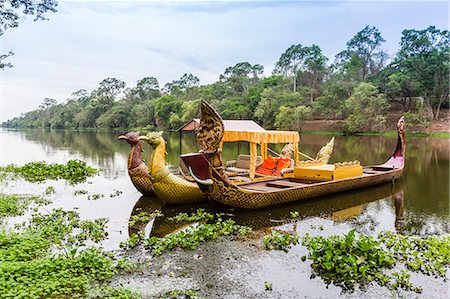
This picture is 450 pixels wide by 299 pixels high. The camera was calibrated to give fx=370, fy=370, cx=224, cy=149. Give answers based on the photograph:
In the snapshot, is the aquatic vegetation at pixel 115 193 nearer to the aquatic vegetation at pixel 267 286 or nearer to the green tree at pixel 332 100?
the aquatic vegetation at pixel 267 286

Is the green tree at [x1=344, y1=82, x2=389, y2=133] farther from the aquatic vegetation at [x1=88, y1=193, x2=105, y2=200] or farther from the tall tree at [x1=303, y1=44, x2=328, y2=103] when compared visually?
the aquatic vegetation at [x1=88, y1=193, x2=105, y2=200]

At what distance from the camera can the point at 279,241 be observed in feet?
19.1

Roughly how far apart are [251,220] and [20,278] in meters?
4.24

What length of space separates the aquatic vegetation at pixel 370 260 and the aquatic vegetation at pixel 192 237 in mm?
1382

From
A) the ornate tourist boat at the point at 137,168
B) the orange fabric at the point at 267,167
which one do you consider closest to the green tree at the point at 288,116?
the orange fabric at the point at 267,167

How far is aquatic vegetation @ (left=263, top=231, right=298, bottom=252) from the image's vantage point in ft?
18.7

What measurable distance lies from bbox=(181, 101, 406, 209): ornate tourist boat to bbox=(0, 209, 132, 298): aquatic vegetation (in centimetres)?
215

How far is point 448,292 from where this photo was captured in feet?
13.9

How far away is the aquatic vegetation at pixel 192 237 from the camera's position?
555 cm

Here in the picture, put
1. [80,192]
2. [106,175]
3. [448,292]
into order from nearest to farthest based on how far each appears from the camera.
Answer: [448,292], [80,192], [106,175]

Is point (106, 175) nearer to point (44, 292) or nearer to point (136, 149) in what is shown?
point (136, 149)

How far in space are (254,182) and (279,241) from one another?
3.70 meters

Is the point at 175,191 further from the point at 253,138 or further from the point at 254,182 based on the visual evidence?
the point at 253,138

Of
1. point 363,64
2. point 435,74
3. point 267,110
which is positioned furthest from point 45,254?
point 363,64
